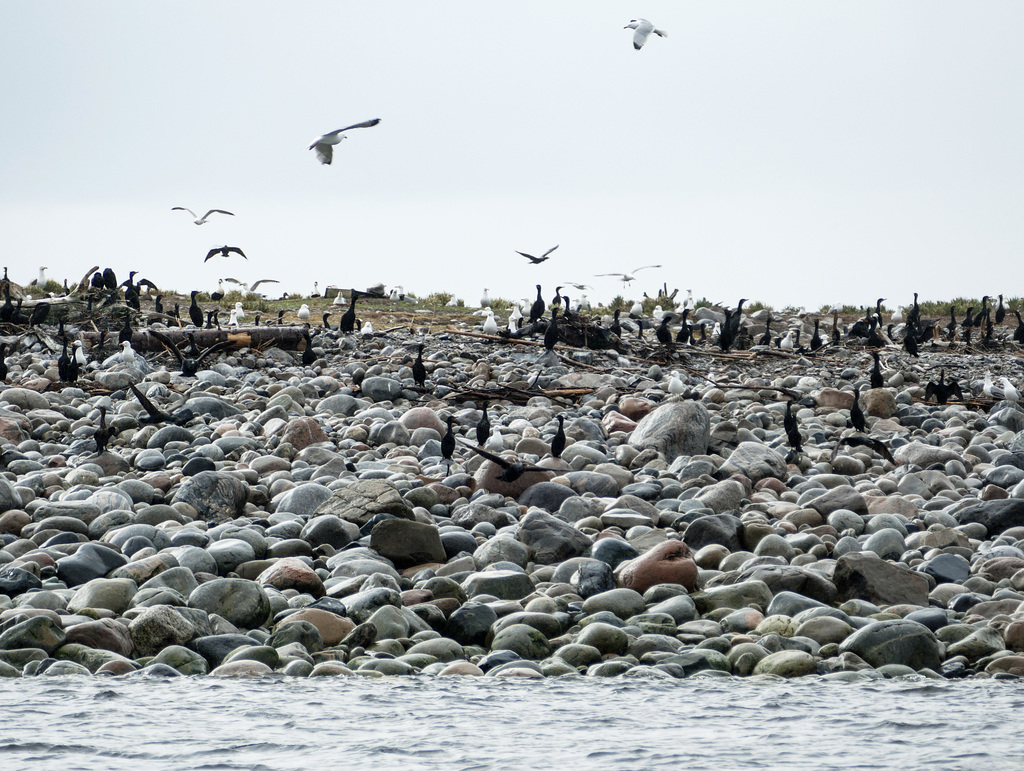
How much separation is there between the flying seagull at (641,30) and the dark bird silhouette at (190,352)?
26.8ft

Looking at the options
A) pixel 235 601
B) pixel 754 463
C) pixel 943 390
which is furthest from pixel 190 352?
pixel 943 390

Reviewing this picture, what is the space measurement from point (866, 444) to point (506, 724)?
23.3ft

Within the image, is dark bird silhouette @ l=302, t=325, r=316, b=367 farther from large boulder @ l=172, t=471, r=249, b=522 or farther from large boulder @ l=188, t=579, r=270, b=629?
large boulder @ l=188, t=579, r=270, b=629

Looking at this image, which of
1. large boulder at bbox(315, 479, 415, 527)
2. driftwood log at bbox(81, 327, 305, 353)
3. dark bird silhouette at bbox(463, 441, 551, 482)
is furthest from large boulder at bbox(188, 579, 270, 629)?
driftwood log at bbox(81, 327, 305, 353)

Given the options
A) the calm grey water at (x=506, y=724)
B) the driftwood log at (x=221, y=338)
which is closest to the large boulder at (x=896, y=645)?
the calm grey water at (x=506, y=724)

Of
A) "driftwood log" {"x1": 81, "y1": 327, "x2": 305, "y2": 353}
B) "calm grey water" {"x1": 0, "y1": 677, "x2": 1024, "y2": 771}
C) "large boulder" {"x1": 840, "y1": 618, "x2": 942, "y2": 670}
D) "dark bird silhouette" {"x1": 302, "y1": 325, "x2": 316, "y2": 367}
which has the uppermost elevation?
"driftwood log" {"x1": 81, "y1": 327, "x2": 305, "y2": 353}

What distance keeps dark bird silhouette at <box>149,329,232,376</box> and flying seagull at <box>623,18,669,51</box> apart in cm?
816

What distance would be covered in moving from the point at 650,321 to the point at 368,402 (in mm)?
10443

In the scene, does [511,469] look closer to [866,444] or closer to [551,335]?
[866,444]

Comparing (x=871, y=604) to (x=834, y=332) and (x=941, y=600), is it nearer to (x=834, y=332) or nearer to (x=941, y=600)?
(x=941, y=600)

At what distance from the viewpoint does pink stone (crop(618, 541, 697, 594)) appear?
23.1 ft

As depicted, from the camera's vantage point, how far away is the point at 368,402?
1353cm

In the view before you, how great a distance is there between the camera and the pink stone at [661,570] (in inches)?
277

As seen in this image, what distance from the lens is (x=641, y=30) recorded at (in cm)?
1734
